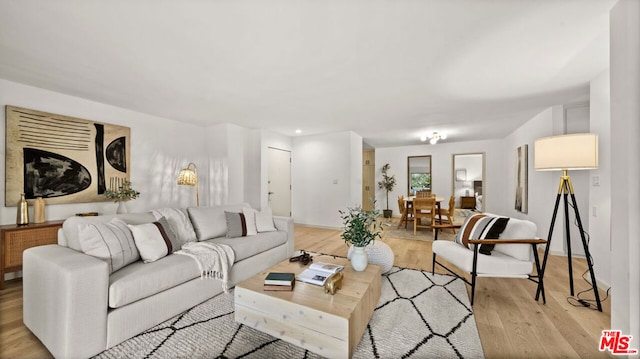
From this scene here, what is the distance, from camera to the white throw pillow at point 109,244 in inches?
74.0

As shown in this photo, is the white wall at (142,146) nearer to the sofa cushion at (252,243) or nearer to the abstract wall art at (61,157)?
the abstract wall art at (61,157)

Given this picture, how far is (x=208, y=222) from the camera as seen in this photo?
9.69ft

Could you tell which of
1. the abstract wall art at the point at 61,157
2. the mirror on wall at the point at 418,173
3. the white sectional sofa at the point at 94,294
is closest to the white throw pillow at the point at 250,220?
the white sectional sofa at the point at 94,294

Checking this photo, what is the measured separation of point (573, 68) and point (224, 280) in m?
4.03

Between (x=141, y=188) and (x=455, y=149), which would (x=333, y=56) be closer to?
(x=141, y=188)

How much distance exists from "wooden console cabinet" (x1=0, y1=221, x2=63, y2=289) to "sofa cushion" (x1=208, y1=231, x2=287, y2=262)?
69.8 inches

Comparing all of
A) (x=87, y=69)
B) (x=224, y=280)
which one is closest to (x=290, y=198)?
(x=224, y=280)

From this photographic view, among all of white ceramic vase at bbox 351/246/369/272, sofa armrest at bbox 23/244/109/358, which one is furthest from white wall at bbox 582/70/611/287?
sofa armrest at bbox 23/244/109/358

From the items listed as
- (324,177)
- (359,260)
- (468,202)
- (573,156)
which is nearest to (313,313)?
(359,260)

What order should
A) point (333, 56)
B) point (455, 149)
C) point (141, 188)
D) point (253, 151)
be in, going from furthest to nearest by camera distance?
point (455, 149) → point (253, 151) → point (141, 188) → point (333, 56)

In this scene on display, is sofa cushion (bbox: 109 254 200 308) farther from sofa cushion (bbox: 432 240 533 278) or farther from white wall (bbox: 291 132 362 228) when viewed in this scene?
white wall (bbox: 291 132 362 228)

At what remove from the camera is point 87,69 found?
98.7 inches

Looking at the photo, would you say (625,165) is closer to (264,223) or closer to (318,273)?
(318,273)

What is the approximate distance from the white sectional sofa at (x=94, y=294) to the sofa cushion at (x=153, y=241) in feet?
0.21
